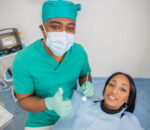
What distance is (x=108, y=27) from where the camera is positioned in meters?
1.88

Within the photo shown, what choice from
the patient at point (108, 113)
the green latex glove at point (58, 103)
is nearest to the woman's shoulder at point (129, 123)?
the patient at point (108, 113)

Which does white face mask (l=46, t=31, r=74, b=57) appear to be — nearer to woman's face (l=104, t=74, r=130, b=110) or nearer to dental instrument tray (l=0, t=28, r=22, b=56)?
woman's face (l=104, t=74, r=130, b=110)

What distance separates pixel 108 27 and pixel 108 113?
4.22 feet

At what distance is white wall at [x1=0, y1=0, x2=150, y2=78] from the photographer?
174cm

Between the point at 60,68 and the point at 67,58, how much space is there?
0.32 ft

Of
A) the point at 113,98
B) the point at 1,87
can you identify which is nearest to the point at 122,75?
the point at 113,98

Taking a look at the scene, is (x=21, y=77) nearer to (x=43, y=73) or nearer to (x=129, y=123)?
(x=43, y=73)

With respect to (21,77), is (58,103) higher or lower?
lower

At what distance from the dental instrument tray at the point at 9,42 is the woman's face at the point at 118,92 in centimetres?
150

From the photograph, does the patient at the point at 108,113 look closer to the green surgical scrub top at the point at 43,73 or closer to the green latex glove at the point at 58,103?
the green surgical scrub top at the point at 43,73

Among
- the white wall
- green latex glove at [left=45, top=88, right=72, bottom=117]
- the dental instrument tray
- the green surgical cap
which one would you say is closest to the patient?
green latex glove at [left=45, top=88, right=72, bottom=117]

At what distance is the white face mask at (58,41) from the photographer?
0.81 metres

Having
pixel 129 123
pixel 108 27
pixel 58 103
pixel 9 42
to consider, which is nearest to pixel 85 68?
pixel 58 103

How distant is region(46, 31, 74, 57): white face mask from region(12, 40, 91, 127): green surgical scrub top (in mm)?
84
